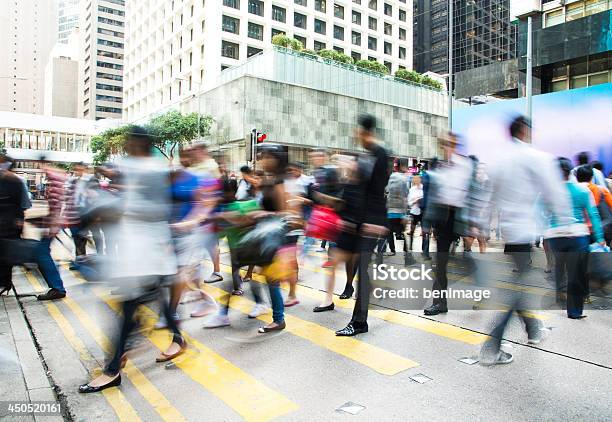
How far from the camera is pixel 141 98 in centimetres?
6238

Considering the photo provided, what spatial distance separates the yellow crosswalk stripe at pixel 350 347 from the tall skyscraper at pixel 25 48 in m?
166

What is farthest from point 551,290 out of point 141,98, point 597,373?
point 141,98

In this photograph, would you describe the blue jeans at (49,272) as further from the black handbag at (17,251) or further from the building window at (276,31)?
the building window at (276,31)

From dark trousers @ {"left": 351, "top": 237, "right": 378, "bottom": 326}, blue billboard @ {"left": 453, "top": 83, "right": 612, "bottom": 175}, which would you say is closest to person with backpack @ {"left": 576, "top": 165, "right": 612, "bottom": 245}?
dark trousers @ {"left": 351, "top": 237, "right": 378, "bottom": 326}

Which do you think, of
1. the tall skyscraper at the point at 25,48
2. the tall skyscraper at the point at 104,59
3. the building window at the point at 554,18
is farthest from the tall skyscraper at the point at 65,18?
the building window at the point at 554,18

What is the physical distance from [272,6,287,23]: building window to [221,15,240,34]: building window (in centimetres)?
493

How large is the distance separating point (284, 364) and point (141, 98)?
64.2 meters

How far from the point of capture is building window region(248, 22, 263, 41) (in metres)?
48.5

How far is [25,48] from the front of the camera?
5915 inches

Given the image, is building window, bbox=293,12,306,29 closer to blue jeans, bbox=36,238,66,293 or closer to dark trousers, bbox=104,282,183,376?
blue jeans, bbox=36,238,66,293

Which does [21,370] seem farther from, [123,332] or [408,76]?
[408,76]

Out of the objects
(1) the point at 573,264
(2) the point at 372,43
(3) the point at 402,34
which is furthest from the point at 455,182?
(3) the point at 402,34

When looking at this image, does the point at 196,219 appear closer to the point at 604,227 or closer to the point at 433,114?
the point at 604,227

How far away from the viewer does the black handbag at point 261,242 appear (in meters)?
4.52
